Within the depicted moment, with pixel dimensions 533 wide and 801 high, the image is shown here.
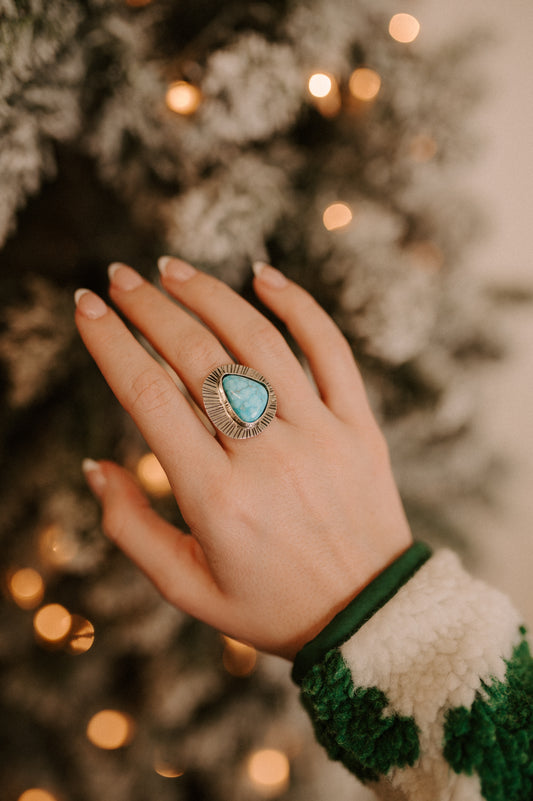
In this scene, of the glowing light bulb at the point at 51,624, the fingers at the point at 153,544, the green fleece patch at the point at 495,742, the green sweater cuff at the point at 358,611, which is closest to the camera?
the green fleece patch at the point at 495,742

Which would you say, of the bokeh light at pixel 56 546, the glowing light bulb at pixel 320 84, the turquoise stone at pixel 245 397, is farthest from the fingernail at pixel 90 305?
the glowing light bulb at pixel 320 84

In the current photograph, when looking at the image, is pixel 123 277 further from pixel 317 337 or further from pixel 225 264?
pixel 317 337

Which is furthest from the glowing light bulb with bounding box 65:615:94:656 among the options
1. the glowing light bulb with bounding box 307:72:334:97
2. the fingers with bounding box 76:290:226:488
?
the glowing light bulb with bounding box 307:72:334:97

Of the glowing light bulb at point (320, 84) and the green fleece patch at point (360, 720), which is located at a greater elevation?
the glowing light bulb at point (320, 84)

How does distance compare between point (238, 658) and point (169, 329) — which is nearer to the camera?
point (169, 329)

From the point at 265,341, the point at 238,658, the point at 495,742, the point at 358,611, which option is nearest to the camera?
the point at 495,742

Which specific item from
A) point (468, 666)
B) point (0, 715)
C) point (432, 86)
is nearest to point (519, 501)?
point (468, 666)

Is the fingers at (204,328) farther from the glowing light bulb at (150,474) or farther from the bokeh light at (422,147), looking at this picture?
the bokeh light at (422,147)

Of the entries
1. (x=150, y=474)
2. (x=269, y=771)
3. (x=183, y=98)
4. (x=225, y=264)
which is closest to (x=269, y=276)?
(x=225, y=264)
